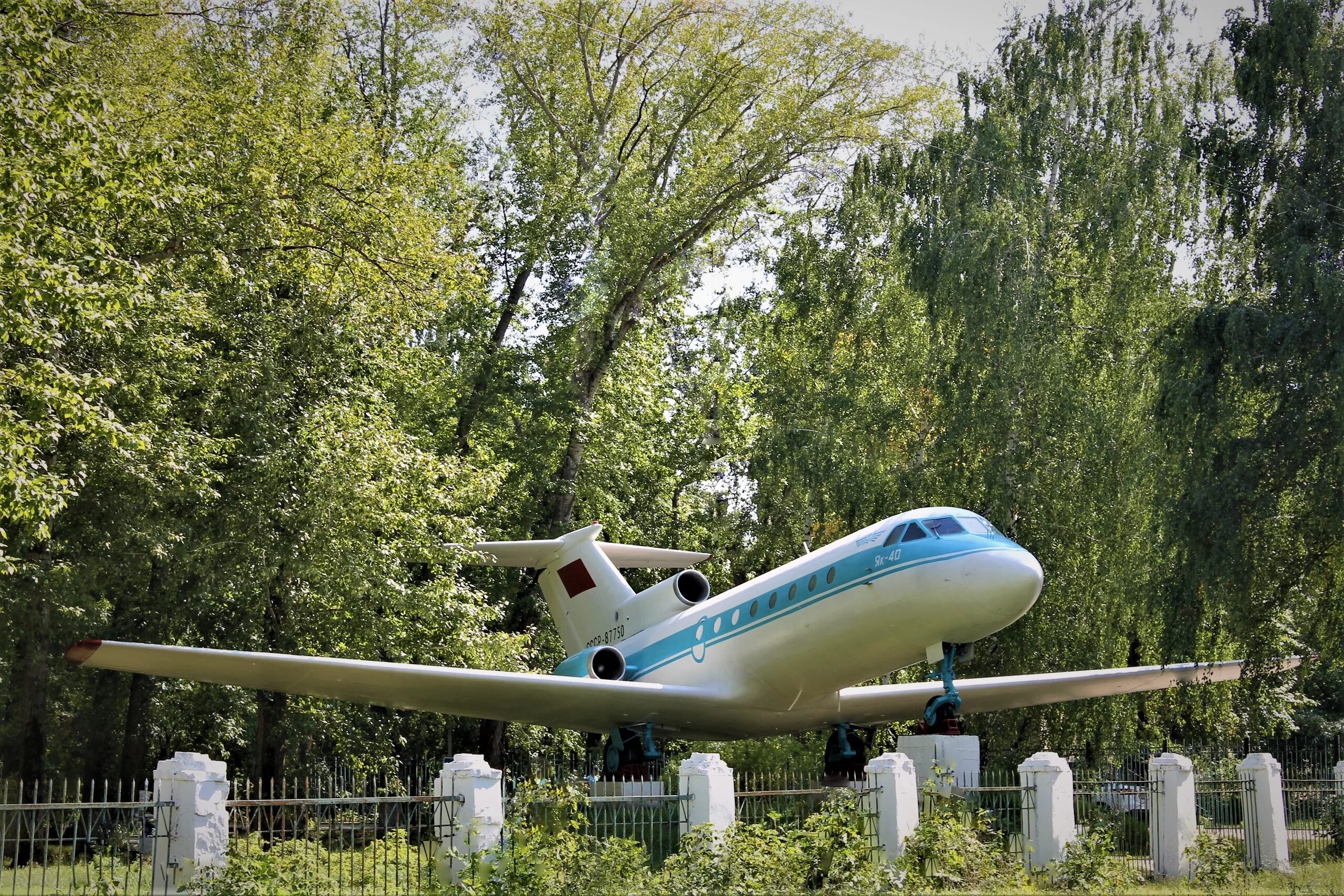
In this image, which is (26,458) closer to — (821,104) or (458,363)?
(458,363)

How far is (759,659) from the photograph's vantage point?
16391 millimetres

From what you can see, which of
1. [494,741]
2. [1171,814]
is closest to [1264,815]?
[1171,814]

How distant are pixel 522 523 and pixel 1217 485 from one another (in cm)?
1629

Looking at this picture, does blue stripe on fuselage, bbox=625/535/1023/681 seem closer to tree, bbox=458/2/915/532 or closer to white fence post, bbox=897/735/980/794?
white fence post, bbox=897/735/980/794

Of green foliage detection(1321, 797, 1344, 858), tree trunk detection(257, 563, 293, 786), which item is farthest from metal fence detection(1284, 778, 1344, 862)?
tree trunk detection(257, 563, 293, 786)

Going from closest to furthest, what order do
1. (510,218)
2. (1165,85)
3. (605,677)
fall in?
(605,677), (1165,85), (510,218)

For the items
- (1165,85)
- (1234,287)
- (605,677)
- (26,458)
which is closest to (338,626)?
(605,677)

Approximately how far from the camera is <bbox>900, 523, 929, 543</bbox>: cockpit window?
14.4m

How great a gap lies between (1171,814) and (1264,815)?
1.92m

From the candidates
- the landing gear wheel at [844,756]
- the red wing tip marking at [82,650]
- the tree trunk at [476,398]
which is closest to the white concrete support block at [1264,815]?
the landing gear wheel at [844,756]

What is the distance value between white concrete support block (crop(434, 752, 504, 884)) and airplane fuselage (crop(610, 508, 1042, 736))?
6.05 metres

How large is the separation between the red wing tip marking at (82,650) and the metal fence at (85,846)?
1391mm

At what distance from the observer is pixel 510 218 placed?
29953mm

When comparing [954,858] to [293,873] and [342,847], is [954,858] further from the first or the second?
[293,873]
